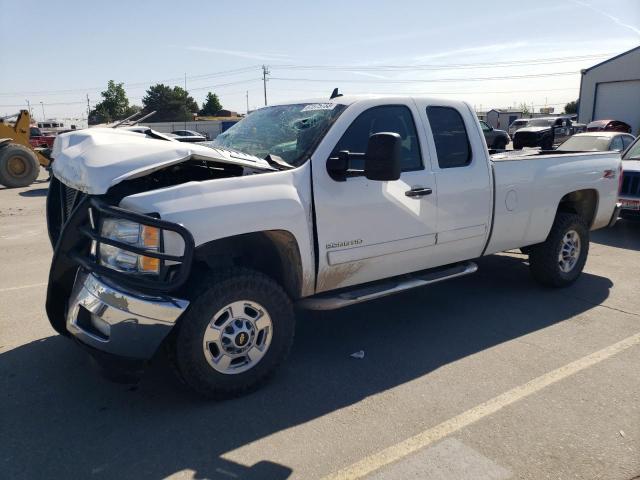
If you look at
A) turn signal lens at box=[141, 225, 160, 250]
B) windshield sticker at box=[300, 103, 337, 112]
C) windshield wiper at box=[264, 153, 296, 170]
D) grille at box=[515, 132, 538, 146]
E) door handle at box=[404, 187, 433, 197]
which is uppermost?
windshield sticker at box=[300, 103, 337, 112]

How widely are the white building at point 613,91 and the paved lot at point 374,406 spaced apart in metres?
34.4

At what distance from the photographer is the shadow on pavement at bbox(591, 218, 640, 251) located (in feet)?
27.4

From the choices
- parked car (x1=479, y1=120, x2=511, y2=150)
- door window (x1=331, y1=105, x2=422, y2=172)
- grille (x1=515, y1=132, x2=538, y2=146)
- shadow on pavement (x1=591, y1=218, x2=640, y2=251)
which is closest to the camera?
door window (x1=331, y1=105, x2=422, y2=172)

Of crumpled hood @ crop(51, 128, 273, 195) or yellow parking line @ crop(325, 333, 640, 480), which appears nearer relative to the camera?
yellow parking line @ crop(325, 333, 640, 480)

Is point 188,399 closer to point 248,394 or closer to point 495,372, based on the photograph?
point 248,394

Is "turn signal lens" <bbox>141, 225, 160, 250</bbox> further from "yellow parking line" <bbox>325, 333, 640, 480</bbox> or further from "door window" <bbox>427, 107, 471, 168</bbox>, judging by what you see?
"door window" <bbox>427, 107, 471, 168</bbox>

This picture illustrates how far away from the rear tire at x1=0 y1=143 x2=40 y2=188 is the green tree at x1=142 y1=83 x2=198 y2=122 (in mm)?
57010

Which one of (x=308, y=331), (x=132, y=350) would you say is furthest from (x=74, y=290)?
(x=308, y=331)

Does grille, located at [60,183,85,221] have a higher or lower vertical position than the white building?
lower

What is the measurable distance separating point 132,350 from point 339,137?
2.06 m

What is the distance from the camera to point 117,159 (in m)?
3.35

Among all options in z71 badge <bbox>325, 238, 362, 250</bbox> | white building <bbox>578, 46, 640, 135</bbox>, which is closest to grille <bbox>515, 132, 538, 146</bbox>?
z71 badge <bbox>325, 238, 362, 250</bbox>

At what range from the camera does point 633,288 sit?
6027 mm

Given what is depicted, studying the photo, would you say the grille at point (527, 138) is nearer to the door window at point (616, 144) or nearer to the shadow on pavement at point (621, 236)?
the door window at point (616, 144)
